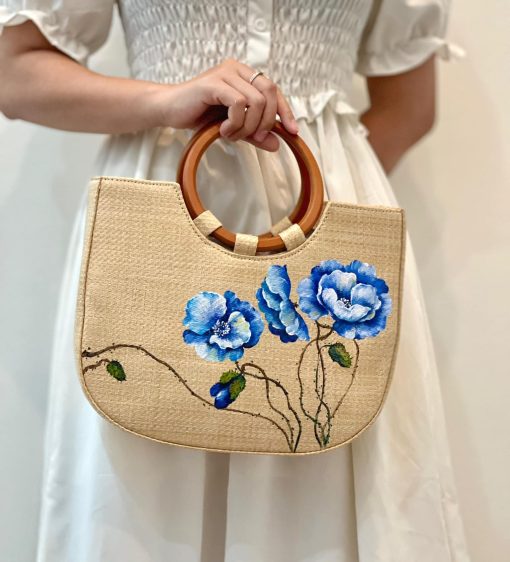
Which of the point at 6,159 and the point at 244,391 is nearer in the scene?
the point at 244,391

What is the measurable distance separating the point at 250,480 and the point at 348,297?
18 cm

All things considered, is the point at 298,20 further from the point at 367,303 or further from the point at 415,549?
the point at 415,549

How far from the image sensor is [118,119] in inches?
22.0

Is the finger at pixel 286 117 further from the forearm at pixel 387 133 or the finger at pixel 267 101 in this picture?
the forearm at pixel 387 133

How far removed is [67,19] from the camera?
0.58 metres

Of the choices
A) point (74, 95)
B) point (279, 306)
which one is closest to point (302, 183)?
point (279, 306)

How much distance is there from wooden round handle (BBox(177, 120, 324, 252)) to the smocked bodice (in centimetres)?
10

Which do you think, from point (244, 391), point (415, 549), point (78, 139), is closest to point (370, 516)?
point (415, 549)

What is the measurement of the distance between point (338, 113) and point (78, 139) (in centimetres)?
38

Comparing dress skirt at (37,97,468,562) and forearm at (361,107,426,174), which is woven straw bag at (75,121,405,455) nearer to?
dress skirt at (37,97,468,562)

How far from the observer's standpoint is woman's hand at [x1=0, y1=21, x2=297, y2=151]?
51cm

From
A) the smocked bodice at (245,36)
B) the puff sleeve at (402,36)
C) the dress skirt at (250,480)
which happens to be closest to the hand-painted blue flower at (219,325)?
the dress skirt at (250,480)

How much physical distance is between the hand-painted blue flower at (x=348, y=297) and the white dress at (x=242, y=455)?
7cm

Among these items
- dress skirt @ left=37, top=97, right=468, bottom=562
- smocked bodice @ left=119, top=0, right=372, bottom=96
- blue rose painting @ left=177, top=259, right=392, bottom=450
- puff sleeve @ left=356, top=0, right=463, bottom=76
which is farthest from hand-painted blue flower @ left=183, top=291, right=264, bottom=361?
puff sleeve @ left=356, top=0, right=463, bottom=76
